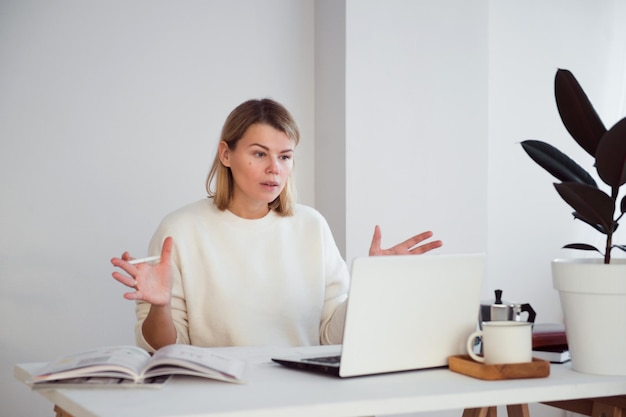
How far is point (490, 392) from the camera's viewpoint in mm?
1464

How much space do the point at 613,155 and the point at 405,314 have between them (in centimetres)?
55

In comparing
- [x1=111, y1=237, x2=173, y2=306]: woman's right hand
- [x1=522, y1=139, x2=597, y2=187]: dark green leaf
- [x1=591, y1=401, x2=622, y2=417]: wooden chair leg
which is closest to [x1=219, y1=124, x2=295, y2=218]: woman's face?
[x1=111, y1=237, x2=173, y2=306]: woman's right hand

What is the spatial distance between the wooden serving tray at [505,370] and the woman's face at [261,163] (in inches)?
44.2

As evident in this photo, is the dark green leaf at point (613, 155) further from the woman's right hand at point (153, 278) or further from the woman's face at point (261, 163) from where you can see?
the woman's face at point (261, 163)

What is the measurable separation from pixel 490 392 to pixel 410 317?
0.23 meters

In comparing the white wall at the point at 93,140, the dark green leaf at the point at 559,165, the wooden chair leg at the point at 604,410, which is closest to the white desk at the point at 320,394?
the wooden chair leg at the point at 604,410

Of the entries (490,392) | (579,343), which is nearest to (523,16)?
(579,343)

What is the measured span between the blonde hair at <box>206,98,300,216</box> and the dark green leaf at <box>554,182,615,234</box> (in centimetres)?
116

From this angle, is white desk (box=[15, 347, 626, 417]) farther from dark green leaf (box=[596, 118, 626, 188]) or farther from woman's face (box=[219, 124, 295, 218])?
woman's face (box=[219, 124, 295, 218])

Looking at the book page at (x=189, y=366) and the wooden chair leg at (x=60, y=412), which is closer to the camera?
the book page at (x=189, y=366)

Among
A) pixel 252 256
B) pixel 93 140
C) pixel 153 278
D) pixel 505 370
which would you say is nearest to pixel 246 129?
pixel 252 256

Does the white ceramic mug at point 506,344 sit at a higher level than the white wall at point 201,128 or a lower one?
lower

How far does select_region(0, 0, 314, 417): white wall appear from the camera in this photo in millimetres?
3129

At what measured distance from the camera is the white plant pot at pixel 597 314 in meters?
1.63
